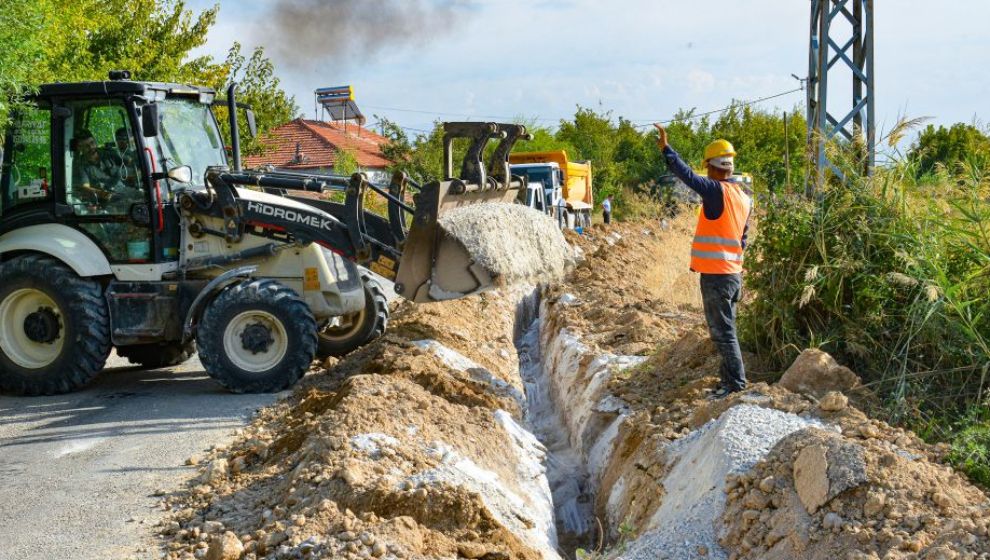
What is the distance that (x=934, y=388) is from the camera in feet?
22.0

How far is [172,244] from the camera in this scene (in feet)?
31.3

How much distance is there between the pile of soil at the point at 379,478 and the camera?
4977mm

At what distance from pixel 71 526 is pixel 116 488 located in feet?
2.36

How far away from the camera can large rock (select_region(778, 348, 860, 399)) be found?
Answer: 6.65 m

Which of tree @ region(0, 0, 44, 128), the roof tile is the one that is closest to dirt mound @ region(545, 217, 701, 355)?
tree @ region(0, 0, 44, 128)

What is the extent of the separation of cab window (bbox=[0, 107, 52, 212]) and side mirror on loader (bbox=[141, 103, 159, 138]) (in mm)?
1102

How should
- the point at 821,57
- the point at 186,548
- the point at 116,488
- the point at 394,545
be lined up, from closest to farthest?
the point at 394,545 < the point at 186,548 < the point at 116,488 < the point at 821,57

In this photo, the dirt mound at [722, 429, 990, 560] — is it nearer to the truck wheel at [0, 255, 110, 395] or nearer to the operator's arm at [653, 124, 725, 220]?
the operator's arm at [653, 124, 725, 220]

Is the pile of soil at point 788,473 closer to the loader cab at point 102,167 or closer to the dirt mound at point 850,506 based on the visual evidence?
the dirt mound at point 850,506

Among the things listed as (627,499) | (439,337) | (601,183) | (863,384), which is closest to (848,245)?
(863,384)

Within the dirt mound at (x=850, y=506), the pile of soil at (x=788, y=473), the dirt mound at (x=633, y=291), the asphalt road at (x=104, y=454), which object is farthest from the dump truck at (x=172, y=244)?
the dirt mound at (x=850, y=506)

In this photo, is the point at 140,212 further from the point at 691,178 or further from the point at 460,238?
the point at 691,178

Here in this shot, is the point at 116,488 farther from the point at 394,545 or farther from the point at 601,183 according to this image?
the point at 601,183

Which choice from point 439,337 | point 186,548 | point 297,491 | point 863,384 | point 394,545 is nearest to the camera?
point 394,545
